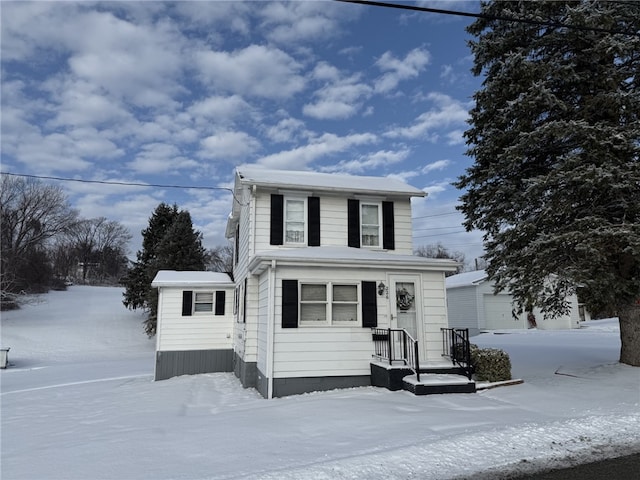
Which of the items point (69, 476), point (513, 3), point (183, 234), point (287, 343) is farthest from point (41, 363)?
point (513, 3)

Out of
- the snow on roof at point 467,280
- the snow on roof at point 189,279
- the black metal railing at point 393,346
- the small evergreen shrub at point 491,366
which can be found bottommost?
the small evergreen shrub at point 491,366

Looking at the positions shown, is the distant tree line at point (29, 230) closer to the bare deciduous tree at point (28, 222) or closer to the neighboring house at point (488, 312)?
the bare deciduous tree at point (28, 222)

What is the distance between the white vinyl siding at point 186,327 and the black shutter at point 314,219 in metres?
5.40

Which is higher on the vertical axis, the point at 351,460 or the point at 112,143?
the point at 112,143

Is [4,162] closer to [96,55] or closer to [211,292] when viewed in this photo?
[96,55]

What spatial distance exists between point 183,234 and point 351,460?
21.8 m

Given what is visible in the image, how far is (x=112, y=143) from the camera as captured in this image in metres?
17.0

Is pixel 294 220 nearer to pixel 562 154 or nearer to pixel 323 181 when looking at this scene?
pixel 323 181

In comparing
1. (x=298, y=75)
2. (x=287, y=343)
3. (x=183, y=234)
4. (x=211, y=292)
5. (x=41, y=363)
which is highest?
(x=298, y=75)

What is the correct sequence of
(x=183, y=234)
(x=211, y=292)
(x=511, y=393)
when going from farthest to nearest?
1. (x=183, y=234)
2. (x=211, y=292)
3. (x=511, y=393)

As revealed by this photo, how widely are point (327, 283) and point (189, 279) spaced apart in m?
7.23

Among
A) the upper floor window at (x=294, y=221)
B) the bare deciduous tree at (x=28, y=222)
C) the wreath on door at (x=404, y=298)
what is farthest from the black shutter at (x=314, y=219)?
the bare deciduous tree at (x=28, y=222)

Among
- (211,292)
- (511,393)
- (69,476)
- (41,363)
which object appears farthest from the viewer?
(41,363)

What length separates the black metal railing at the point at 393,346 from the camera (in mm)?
9195
